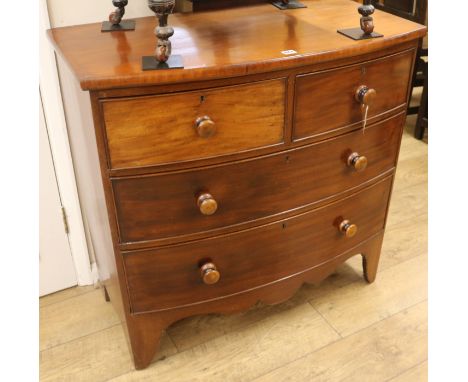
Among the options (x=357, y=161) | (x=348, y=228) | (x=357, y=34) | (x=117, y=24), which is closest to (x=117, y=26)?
(x=117, y=24)

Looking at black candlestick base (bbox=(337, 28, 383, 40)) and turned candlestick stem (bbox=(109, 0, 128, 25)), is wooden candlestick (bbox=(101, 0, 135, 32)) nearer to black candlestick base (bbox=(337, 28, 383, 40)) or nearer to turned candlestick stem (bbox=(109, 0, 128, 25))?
turned candlestick stem (bbox=(109, 0, 128, 25))

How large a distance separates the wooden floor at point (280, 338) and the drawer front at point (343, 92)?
2.35ft

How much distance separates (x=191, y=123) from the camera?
1082 millimetres

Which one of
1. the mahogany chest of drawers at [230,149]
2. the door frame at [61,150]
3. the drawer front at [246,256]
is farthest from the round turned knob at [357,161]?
the door frame at [61,150]

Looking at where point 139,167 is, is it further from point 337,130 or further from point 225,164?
point 337,130

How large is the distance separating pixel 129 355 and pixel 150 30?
99cm

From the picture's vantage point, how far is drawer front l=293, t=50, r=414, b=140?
118cm

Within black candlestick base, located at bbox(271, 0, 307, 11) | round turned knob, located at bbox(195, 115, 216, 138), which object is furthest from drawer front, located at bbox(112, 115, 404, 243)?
black candlestick base, located at bbox(271, 0, 307, 11)

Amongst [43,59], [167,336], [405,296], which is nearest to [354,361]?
[405,296]

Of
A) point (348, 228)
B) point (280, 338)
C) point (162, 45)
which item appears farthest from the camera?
point (280, 338)

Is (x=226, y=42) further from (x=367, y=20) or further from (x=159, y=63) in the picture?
(x=367, y=20)

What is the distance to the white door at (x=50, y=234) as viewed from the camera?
154 cm

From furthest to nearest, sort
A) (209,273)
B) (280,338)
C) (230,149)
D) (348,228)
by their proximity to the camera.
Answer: (280,338) → (348,228) → (209,273) → (230,149)

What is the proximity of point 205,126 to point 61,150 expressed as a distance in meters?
0.68
